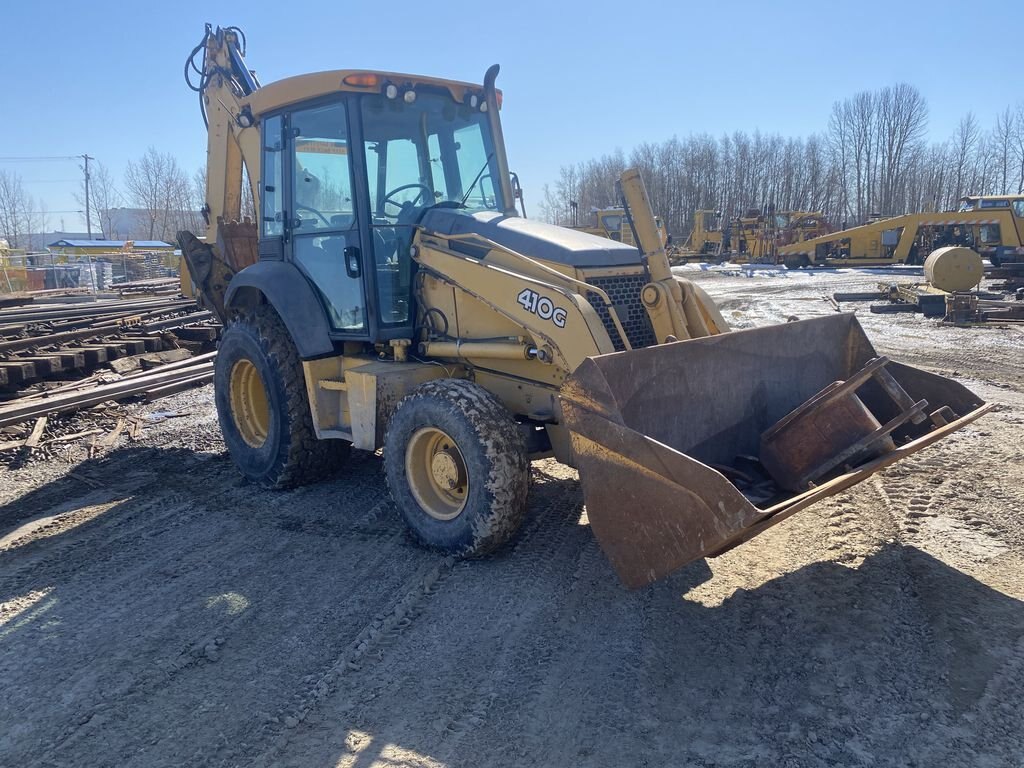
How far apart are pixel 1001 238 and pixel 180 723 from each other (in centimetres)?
2937

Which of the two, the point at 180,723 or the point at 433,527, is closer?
the point at 180,723

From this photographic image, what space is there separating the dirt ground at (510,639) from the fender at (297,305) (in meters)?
1.14

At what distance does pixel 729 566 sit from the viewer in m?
4.08

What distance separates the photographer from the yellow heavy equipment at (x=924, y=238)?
25.3 metres

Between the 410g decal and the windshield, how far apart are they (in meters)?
1.25

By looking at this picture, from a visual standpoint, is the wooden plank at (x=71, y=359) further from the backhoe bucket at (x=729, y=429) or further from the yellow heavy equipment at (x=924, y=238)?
the yellow heavy equipment at (x=924, y=238)

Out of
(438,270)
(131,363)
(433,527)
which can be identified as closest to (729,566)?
(433,527)

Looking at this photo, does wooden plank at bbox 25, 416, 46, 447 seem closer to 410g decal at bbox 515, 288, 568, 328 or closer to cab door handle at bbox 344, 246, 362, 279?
cab door handle at bbox 344, 246, 362, 279

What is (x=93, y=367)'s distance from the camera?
930 cm

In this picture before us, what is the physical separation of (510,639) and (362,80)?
350 centimetres

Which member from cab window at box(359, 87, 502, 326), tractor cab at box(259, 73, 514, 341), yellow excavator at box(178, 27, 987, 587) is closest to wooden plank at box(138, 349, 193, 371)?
yellow excavator at box(178, 27, 987, 587)

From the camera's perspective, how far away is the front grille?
4484mm

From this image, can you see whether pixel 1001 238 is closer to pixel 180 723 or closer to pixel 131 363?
pixel 131 363

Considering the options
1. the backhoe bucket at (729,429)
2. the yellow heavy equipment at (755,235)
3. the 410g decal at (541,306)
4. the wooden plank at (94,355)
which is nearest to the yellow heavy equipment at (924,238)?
the yellow heavy equipment at (755,235)
